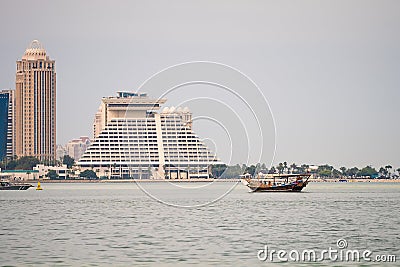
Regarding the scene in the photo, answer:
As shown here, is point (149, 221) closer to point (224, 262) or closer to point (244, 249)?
point (244, 249)

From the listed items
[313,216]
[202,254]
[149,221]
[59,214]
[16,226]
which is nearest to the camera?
[202,254]

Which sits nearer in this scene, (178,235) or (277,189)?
(178,235)

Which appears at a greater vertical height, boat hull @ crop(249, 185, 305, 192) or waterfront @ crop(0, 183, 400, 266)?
boat hull @ crop(249, 185, 305, 192)

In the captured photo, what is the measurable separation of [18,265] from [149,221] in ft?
91.6

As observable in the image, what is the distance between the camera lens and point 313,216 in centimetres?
7394

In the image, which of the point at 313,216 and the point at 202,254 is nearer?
the point at 202,254

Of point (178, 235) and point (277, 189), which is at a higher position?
point (277, 189)

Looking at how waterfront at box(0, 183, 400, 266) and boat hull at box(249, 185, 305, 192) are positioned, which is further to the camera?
boat hull at box(249, 185, 305, 192)

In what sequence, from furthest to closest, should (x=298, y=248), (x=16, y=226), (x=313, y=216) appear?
1. (x=313, y=216)
2. (x=16, y=226)
3. (x=298, y=248)

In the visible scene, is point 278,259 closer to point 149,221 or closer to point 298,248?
point 298,248

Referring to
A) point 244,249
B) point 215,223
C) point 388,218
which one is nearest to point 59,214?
point 215,223

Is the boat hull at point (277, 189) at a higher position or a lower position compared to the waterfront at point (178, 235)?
higher

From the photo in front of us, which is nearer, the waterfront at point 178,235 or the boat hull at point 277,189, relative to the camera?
the waterfront at point 178,235

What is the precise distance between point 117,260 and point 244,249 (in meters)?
7.71
